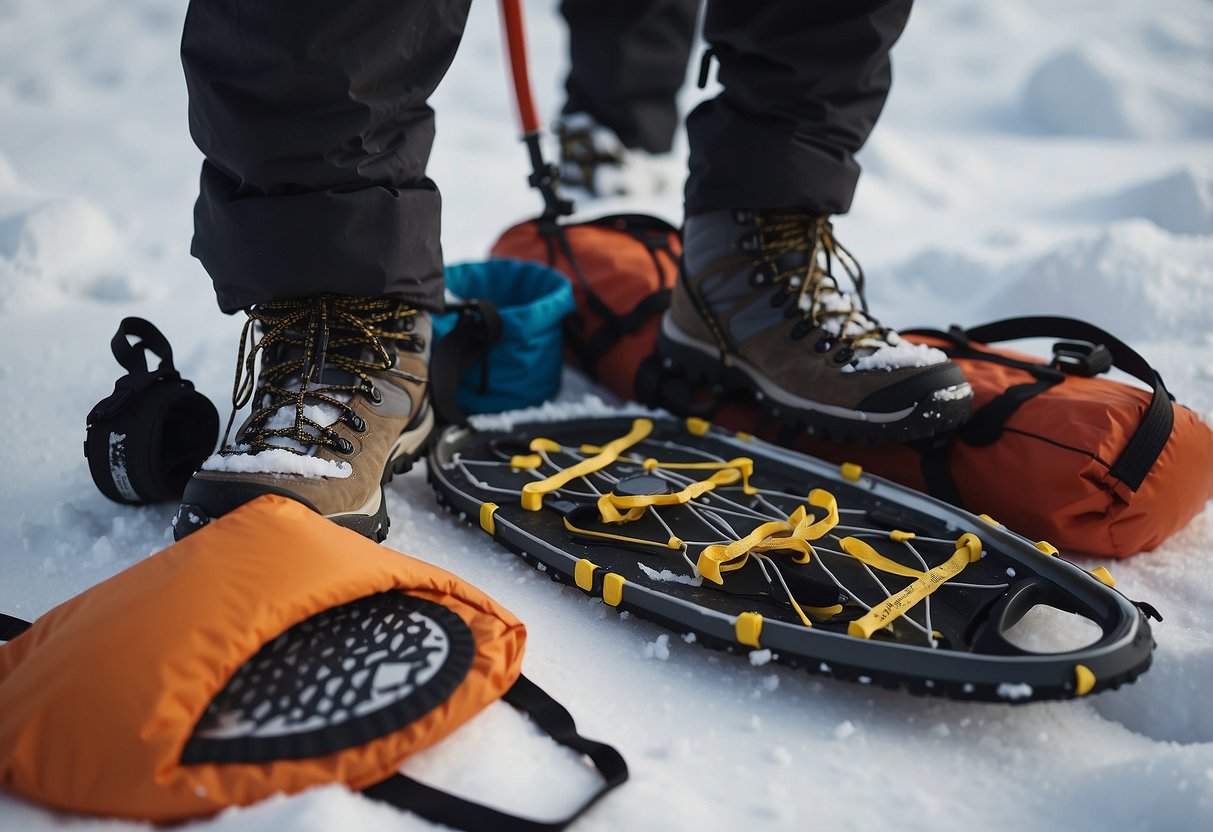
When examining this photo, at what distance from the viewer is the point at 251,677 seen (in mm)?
841

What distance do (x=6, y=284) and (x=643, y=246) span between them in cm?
141

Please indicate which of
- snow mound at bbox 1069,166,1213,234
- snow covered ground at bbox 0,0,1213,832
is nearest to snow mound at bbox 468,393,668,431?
snow covered ground at bbox 0,0,1213,832

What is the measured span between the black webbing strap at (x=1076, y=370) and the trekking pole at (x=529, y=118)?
0.86m

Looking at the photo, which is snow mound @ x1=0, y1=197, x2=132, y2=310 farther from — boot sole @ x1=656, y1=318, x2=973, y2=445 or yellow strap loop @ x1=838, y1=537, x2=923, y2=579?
yellow strap loop @ x1=838, y1=537, x2=923, y2=579

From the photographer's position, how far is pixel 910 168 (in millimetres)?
3508

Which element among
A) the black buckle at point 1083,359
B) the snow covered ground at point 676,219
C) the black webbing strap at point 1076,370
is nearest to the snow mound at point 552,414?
the snow covered ground at point 676,219

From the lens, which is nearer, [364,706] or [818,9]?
[364,706]

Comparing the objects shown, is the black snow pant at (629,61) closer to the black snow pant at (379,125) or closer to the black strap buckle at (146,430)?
the black snow pant at (379,125)

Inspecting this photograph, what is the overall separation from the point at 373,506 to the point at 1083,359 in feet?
3.67

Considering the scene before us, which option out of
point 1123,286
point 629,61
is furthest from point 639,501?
point 629,61

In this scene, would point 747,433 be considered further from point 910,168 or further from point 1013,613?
point 910,168

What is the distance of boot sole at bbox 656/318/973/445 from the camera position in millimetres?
1312

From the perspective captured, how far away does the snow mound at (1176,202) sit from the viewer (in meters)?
2.61

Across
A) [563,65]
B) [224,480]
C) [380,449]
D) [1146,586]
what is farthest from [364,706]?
[563,65]
